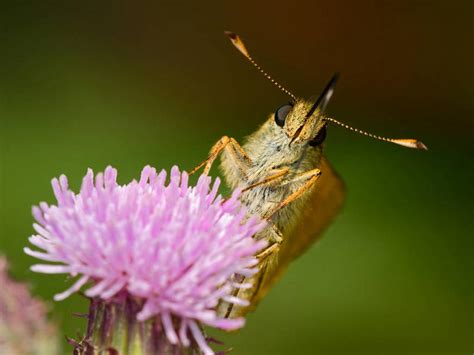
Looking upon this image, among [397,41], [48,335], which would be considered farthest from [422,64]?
[48,335]

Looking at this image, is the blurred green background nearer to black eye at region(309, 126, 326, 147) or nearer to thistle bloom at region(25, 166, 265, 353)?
black eye at region(309, 126, 326, 147)

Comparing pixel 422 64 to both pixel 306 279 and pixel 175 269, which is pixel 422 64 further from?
pixel 175 269

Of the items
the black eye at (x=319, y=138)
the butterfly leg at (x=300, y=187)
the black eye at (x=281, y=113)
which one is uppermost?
the black eye at (x=281, y=113)

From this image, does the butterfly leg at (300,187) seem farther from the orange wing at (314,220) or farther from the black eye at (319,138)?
the orange wing at (314,220)

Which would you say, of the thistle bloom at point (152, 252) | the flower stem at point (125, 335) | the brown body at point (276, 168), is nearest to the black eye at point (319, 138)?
the brown body at point (276, 168)

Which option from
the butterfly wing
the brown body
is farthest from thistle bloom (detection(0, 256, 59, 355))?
the butterfly wing
